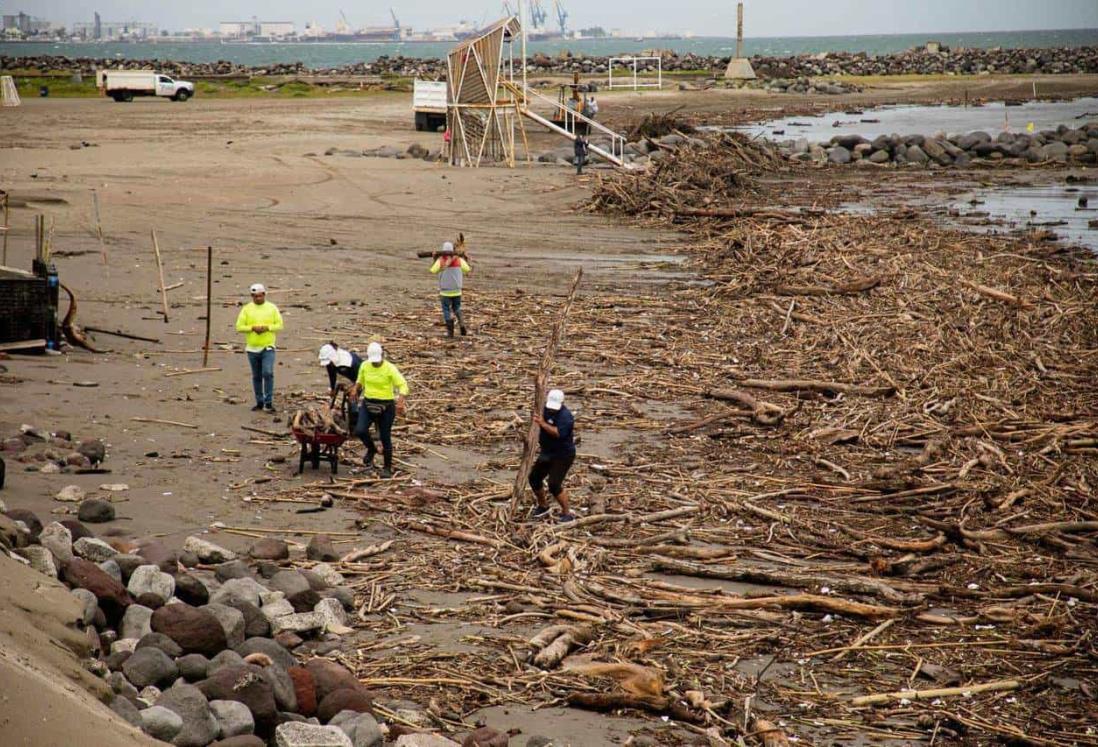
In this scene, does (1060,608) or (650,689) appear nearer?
(650,689)

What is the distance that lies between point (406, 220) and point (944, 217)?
14.4 m

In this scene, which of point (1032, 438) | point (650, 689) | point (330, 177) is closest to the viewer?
point (650, 689)

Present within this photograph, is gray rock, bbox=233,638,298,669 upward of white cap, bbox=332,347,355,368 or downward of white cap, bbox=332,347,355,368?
downward

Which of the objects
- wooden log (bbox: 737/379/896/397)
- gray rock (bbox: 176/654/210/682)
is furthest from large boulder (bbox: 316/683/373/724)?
wooden log (bbox: 737/379/896/397)

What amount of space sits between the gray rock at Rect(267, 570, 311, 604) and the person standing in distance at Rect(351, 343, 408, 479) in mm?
3228

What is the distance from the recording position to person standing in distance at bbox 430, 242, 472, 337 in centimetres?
1953

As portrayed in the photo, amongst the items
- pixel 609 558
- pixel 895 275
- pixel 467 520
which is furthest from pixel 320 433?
pixel 895 275

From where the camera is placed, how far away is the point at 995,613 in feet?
35.0

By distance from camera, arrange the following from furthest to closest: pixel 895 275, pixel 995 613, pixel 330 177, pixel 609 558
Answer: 1. pixel 330 177
2. pixel 895 275
3. pixel 609 558
4. pixel 995 613

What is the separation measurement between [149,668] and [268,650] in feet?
3.20

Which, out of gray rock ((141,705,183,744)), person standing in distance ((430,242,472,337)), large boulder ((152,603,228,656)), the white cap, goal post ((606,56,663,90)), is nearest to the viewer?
gray rock ((141,705,183,744))

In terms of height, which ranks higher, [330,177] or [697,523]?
[330,177]

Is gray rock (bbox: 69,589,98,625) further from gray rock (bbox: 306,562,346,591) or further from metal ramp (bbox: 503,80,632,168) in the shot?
metal ramp (bbox: 503,80,632,168)

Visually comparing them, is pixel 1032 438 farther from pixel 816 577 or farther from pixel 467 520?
pixel 467 520
